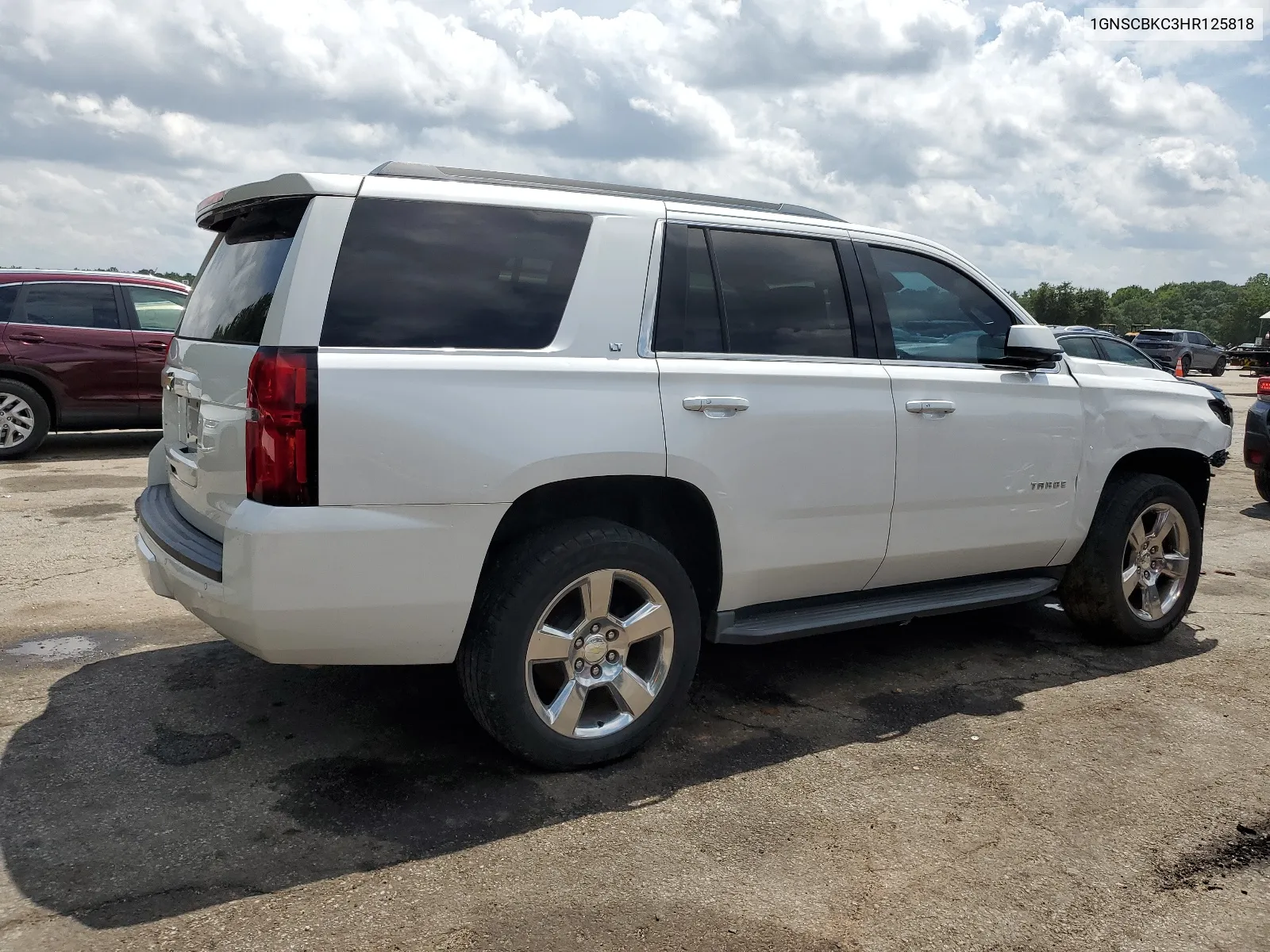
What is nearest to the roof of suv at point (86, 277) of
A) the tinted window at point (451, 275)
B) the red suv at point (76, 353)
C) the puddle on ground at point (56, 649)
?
the red suv at point (76, 353)

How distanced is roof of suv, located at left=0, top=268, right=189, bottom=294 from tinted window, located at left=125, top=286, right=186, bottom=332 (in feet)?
0.22

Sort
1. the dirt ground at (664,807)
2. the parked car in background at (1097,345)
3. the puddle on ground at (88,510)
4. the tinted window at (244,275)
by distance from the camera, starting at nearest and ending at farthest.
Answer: the dirt ground at (664,807)
the tinted window at (244,275)
the puddle on ground at (88,510)
the parked car in background at (1097,345)

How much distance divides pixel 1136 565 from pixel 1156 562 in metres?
0.19

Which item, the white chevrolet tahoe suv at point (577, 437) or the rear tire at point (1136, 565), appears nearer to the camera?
the white chevrolet tahoe suv at point (577, 437)

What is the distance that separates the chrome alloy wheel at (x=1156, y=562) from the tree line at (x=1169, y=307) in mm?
38281

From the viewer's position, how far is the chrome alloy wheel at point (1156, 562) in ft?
16.9

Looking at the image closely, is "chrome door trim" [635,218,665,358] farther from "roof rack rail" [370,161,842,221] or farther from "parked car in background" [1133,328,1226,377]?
"parked car in background" [1133,328,1226,377]

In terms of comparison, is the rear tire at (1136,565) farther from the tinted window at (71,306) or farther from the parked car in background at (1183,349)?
the parked car in background at (1183,349)

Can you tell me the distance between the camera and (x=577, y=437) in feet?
11.1

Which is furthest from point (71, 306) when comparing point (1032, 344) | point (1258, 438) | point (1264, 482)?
point (1264, 482)

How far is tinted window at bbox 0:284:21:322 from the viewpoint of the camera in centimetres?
1026

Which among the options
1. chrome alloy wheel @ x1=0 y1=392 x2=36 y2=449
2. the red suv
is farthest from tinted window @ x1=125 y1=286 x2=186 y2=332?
chrome alloy wheel @ x1=0 y1=392 x2=36 y2=449

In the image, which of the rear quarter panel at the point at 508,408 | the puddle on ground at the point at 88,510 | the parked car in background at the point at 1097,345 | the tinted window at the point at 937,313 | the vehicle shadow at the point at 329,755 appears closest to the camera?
the vehicle shadow at the point at 329,755

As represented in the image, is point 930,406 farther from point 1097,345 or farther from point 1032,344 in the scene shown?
point 1097,345
